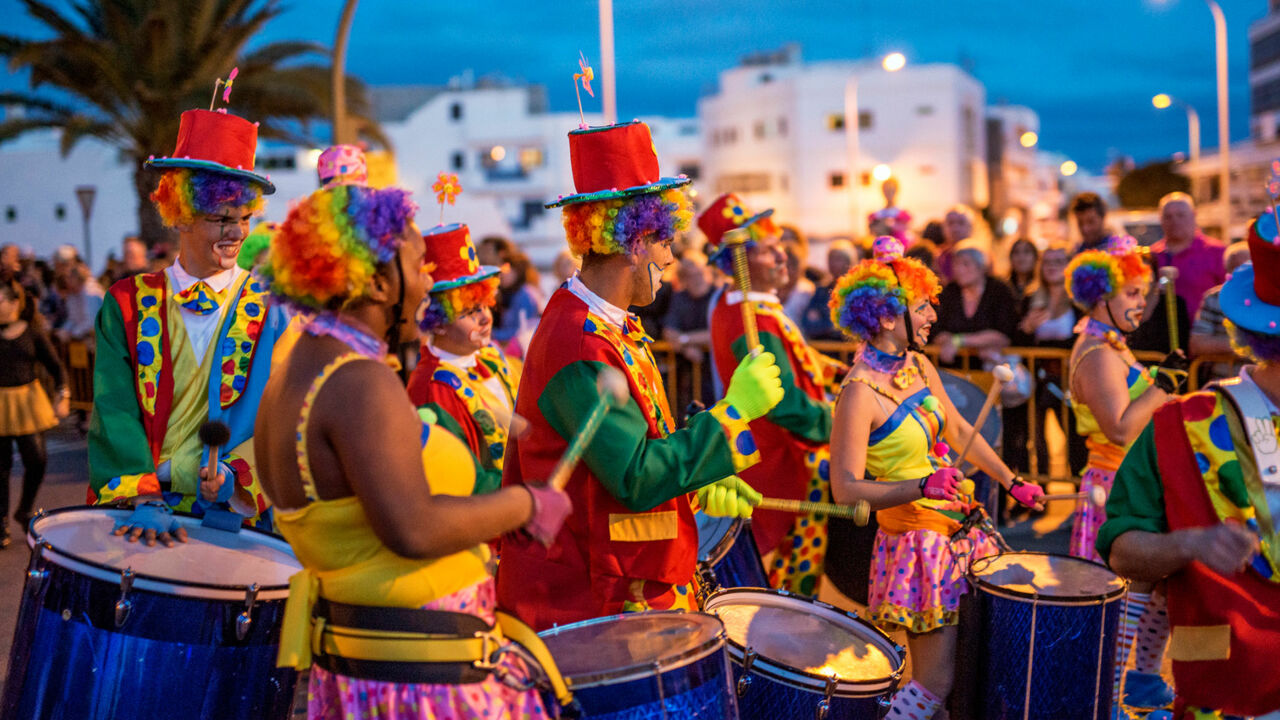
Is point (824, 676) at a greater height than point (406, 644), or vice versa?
point (406, 644)

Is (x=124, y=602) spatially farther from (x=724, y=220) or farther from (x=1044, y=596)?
(x=724, y=220)

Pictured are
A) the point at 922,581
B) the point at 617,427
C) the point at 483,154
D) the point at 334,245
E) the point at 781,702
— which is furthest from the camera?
the point at 483,154

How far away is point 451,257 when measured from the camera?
16.6 feet

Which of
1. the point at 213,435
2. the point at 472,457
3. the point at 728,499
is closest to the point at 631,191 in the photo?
the point at 728,499

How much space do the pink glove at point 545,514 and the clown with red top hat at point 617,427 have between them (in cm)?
59

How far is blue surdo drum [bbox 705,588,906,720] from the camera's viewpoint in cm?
341

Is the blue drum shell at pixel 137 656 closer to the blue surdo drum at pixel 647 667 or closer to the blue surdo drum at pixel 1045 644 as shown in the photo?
the blue surdo drum at pixel 647 667

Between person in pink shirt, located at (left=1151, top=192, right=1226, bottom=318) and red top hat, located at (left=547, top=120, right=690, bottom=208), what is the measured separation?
6.04 meters

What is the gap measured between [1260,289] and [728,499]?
1.49 meters

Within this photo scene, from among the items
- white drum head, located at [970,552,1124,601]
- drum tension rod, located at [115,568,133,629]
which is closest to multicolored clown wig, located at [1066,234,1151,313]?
white drum head, located at [970,552,1124,601]

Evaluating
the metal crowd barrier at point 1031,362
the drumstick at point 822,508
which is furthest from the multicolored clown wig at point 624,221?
the metal crowd barrier at point 1031,362

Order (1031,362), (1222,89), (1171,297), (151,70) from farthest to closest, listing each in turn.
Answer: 1. (1222,89)
2. (151,70)
3. (1031,362)
4. (1171,297)

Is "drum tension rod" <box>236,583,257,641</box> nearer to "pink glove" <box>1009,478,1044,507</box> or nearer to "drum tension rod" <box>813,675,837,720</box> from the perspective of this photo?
"drum tension rod" <box>813,675,837,720</box>

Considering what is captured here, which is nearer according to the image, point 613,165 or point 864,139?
point 613,165
